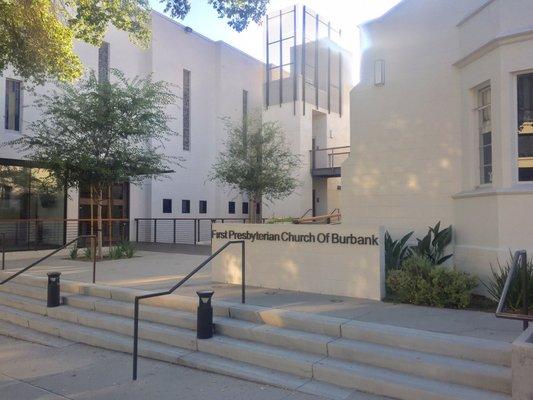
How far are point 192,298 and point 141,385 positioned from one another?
7.58ft

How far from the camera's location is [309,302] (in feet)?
24.5

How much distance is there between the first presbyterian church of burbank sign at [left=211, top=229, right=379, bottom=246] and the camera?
25.5ft

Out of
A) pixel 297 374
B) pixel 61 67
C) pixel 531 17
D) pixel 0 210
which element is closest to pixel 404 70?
pixel 531 17

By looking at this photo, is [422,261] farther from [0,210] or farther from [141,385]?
[0,210]

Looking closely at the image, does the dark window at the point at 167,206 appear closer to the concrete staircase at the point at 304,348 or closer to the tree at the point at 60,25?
the tree at the point at 60,25

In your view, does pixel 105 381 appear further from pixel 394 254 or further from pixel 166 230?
pixel 166 230

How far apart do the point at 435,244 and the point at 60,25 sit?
9327mm

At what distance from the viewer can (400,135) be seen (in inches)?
391

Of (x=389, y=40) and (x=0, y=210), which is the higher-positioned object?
(x=389, y=40)

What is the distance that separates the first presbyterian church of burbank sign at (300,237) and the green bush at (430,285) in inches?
27.1

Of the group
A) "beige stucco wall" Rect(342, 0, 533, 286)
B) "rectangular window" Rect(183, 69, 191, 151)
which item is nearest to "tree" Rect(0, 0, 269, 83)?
"beige stucco wall" Rect(342, 0, 533, 286)

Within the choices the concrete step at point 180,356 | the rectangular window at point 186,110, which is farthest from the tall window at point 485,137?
the rectangular window at point 186,110

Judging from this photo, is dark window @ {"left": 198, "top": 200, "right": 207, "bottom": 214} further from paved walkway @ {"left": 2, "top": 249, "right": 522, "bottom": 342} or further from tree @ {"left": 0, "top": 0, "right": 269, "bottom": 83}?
tree @ {"left": 0, "top": 0, "right": 269, "bottom": 83}

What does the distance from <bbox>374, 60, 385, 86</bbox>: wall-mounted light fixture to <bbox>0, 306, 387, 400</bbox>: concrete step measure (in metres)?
6.84
